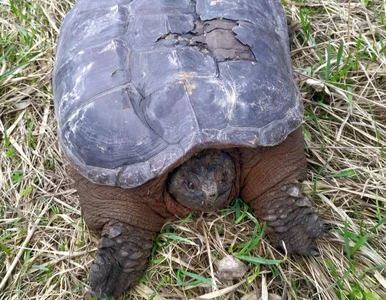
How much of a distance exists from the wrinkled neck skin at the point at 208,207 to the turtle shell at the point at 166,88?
8.4 inches

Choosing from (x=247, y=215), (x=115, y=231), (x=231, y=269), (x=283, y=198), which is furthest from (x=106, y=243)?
(x=283, y=198)

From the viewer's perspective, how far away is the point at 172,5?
2.37 m

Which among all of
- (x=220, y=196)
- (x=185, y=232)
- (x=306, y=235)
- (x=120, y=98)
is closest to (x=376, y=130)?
(x=306, y=235)

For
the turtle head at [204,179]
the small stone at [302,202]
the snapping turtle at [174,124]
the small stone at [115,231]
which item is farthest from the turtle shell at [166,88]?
the small stone at [302,202]

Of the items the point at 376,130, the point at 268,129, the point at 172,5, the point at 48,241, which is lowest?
the point at 48,241

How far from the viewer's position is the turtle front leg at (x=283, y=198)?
2252 millimetres

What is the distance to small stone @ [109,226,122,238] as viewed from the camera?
7.18 feet

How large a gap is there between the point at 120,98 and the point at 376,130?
147 cm

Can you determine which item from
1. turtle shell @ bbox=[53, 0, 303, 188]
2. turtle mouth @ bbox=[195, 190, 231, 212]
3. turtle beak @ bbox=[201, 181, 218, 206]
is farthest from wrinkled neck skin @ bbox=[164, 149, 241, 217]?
turtle shell @ bbox=[53, 0, 303, 188]

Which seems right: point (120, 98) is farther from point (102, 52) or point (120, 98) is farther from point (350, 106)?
point (350, 106)

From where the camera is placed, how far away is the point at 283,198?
7.42 ft

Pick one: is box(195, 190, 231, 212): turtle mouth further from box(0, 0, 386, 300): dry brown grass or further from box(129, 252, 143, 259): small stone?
box(129, 252, 143, 259): small stone

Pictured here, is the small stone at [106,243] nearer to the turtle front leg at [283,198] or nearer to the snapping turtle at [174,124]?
the snapping turtle at [174,124]

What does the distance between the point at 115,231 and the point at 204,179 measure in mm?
501
